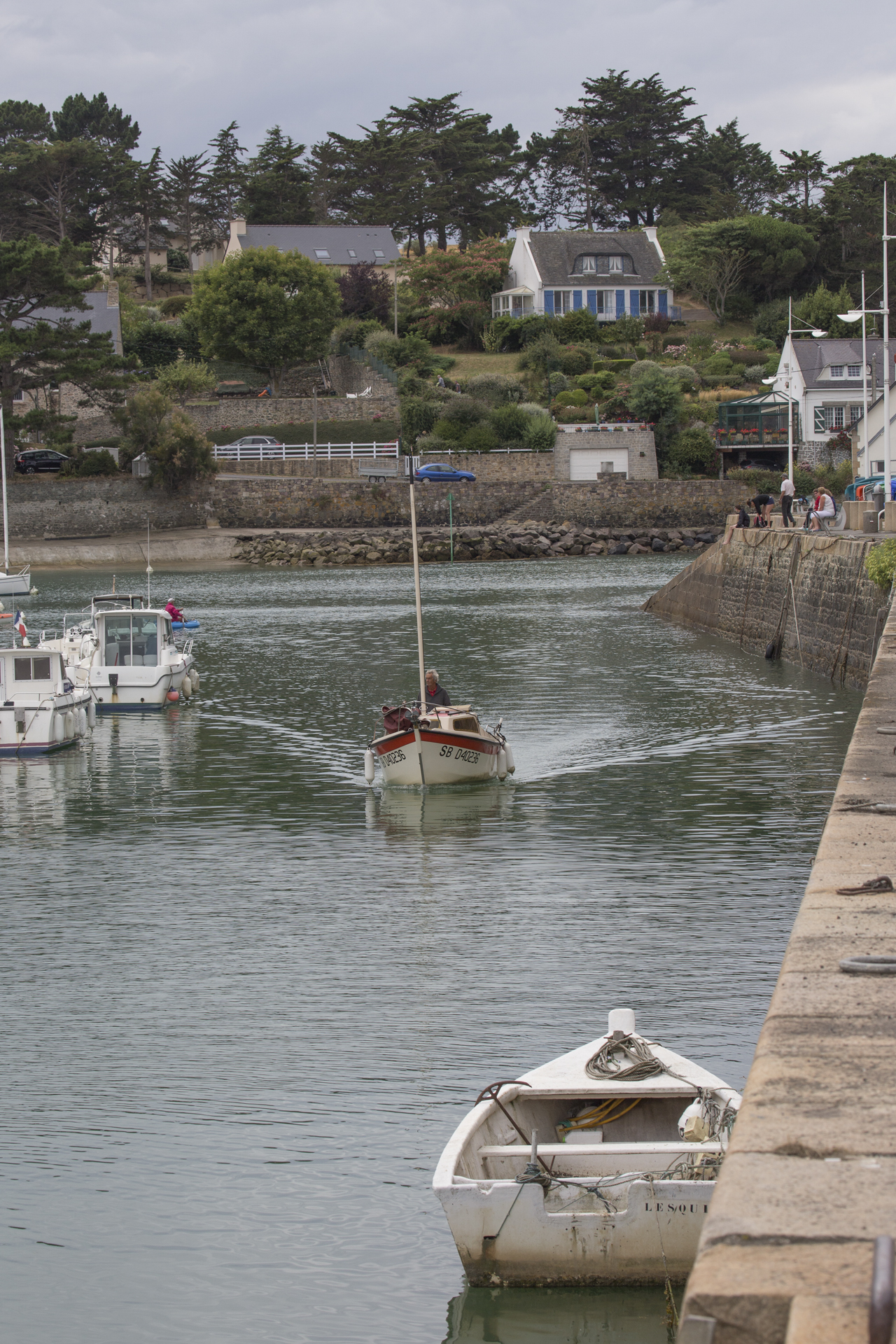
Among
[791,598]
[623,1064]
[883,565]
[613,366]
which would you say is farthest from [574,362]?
[623,1064]

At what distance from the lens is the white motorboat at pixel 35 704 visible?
1187 inches

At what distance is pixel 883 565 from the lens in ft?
102

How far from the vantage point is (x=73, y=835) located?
22906 millimetres

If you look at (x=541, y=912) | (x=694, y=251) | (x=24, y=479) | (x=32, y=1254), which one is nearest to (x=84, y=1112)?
(x=32, y=1254)

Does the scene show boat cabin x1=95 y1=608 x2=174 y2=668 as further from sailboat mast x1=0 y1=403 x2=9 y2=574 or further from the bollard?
the bollard

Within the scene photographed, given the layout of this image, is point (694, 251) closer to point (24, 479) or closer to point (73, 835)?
point (24, 479)

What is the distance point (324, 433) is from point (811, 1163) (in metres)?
92.3

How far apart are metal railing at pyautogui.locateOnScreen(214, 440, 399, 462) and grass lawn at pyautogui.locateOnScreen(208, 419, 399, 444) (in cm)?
121

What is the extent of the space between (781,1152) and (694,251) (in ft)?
360

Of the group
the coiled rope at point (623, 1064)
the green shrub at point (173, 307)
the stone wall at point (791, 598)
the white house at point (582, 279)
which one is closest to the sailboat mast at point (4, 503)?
the stone wall at point (791, 598)

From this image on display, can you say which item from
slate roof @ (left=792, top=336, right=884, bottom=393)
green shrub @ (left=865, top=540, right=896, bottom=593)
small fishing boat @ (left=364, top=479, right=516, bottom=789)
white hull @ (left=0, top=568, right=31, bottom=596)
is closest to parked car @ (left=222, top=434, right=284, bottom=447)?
white hull @ (left=0, top=568, right=31, bottom=596)

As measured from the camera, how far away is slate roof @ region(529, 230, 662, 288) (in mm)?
110875

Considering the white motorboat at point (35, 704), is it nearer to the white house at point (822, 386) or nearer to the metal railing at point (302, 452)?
the metal railing at point (302, 452)

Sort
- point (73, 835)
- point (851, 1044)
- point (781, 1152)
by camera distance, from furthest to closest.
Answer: point (73, 835) → point (851, 1044) → point (781, 1152)
